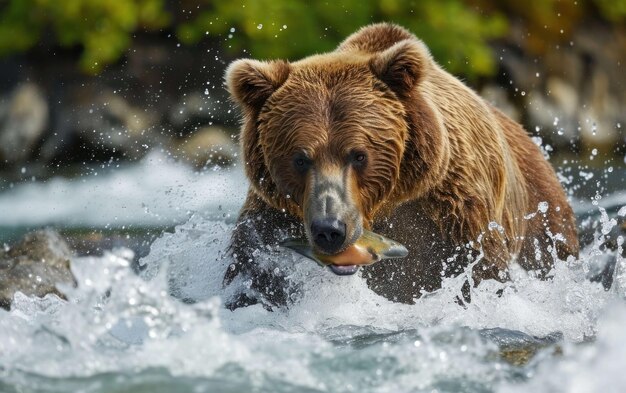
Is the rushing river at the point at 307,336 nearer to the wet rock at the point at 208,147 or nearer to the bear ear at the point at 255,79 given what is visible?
the bear ear at the point at 255,79

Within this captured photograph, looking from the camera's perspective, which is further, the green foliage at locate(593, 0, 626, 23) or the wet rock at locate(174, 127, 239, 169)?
the green foliage at locate(593, 0, 626, 23)

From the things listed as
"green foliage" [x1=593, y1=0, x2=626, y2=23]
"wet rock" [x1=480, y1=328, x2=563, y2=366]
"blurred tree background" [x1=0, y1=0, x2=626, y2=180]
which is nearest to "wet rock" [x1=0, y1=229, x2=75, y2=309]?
"wet rock" [x1=480, y1=328, x2=563, y2=366]

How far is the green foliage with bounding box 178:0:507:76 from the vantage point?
13.9 meters

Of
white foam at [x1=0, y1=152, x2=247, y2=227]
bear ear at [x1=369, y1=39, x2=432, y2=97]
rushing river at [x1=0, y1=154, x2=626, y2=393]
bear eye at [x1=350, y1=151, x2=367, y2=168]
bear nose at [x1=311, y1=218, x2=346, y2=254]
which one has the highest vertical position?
bear ear at [x1=369, y1=39, x2=432, y2=97]

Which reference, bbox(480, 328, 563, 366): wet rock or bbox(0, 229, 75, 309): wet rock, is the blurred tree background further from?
bbox(480, 328, 563, 366): wet rock

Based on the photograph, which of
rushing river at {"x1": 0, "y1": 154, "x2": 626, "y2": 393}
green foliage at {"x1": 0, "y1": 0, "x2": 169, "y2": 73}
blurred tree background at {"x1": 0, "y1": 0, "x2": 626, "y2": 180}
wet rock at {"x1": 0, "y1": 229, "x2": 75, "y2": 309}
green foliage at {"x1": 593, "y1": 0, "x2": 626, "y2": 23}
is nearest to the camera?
rushing river at {"x1": 0, "y1": 154, "x2": 626, "y2": 393}

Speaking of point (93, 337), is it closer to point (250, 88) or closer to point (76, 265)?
point (76, 265)

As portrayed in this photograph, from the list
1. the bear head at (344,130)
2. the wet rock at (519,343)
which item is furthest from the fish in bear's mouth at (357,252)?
the wet rock at (519,343)

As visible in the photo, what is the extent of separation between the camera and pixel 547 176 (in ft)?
21.7

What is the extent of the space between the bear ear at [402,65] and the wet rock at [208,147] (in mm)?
7267

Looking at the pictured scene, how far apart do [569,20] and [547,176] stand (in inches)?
371

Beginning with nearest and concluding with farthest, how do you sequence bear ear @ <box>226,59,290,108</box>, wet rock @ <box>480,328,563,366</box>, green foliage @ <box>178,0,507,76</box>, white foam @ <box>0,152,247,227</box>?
wet rock @ <box>480,328,563,366</box> < bear ear @ <box>226,59,290,108</box> < white foam @ <box>0,152,247,227</box> < green foliage @ <box>178,0,507,76</box>

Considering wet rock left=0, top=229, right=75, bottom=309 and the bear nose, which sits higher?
the bear nose

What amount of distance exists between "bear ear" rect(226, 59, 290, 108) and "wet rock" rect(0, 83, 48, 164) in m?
8.31
